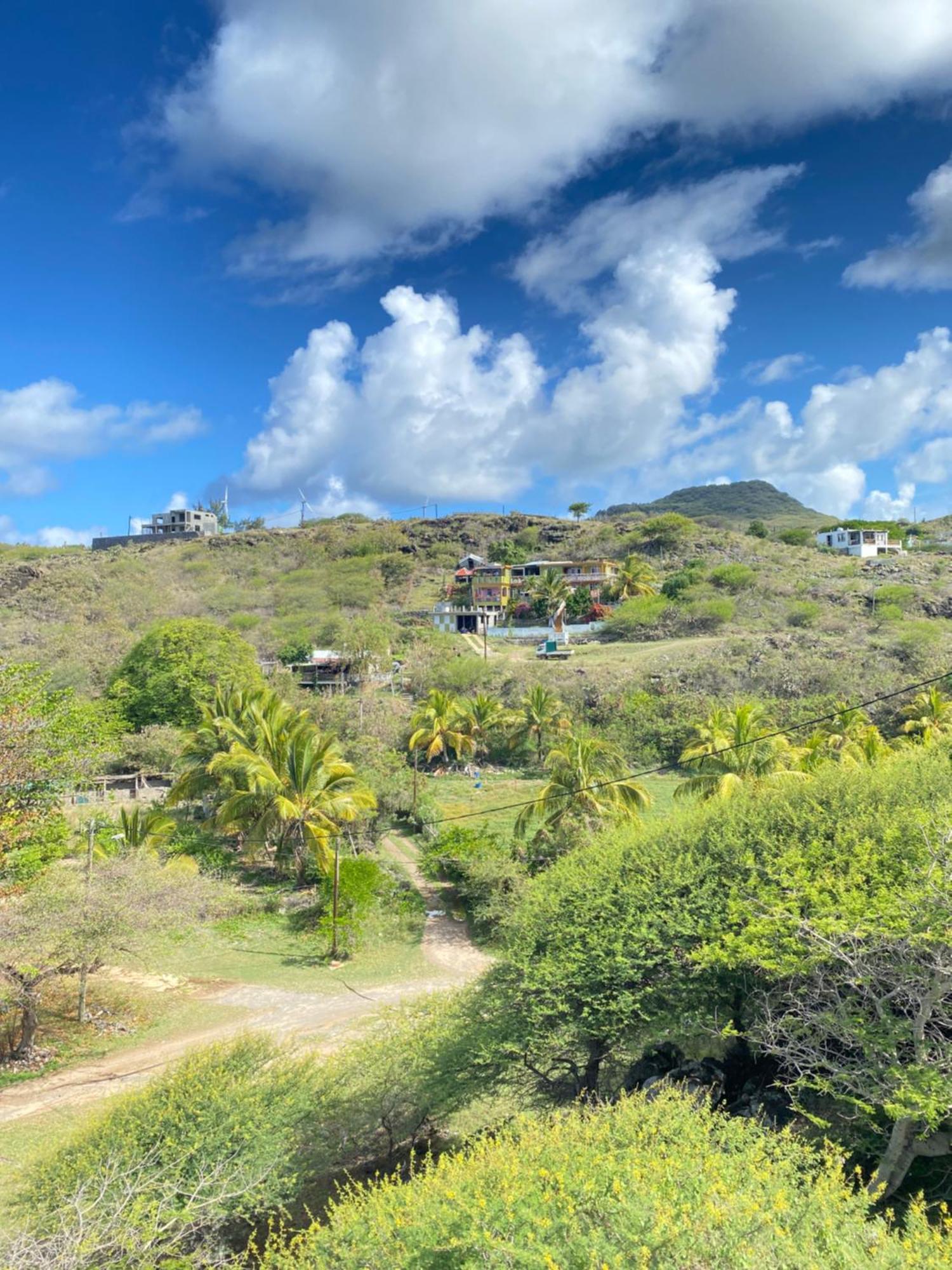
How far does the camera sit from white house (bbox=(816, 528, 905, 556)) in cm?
8288

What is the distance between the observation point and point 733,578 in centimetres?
6109

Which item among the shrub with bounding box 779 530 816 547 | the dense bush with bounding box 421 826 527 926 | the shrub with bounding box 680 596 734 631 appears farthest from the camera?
the shrub with bounding box 779 530 816 547

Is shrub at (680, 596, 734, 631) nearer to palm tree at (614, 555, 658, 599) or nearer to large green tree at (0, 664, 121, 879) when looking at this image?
palm tree at (614, 555, 658, 599)

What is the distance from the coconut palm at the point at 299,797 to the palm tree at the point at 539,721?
16473 mm

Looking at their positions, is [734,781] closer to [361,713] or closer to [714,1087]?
[714,1087]

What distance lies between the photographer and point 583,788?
63.3ft

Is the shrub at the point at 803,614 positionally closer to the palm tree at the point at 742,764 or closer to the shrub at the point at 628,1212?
the palm tree at the point at 742,764

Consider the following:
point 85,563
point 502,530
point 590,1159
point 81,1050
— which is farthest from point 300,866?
→ point 502,530

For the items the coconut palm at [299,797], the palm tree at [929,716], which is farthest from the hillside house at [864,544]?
the coconut palm at [299,797]

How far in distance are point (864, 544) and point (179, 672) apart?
77.7 m

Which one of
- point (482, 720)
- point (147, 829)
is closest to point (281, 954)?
point (147, 829)

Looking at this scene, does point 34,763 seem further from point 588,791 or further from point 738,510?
point 738,510

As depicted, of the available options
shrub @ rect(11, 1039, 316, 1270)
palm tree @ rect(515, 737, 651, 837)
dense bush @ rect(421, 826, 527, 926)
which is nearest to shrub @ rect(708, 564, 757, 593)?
dense bush @ rect(421, 826, 527, 926)

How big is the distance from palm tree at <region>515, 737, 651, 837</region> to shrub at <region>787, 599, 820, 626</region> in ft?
127
